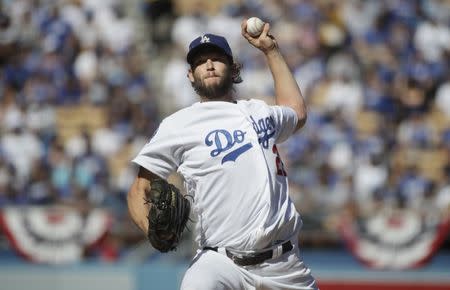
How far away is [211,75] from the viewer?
15.4 feet

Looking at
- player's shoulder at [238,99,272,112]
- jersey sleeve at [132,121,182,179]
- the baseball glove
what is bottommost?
the baseball glove

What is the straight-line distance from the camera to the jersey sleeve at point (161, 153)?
4578mm

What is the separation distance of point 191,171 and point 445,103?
802 cm

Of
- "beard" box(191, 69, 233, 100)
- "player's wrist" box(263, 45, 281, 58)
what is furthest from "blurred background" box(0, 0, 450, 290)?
"beard" box(191, 69, 233, 100)

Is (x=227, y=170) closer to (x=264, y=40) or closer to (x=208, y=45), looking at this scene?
(x=208, y=45)

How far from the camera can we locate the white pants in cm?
439

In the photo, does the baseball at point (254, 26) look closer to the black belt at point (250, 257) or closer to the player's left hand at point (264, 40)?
the player's left hand at point (264, 40)

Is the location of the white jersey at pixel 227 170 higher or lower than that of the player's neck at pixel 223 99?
lower

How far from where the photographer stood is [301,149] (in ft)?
37.7

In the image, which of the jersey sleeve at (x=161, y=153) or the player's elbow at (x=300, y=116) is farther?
the player's elbow at (x=300, y=116)

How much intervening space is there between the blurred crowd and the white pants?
5.70 meters

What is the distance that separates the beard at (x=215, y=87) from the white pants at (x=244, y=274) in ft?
2.58

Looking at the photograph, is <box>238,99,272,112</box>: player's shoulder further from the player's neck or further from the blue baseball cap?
the blue baseball cap

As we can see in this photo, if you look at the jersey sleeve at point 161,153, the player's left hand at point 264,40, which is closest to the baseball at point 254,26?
the player's left hand at point 264,40
